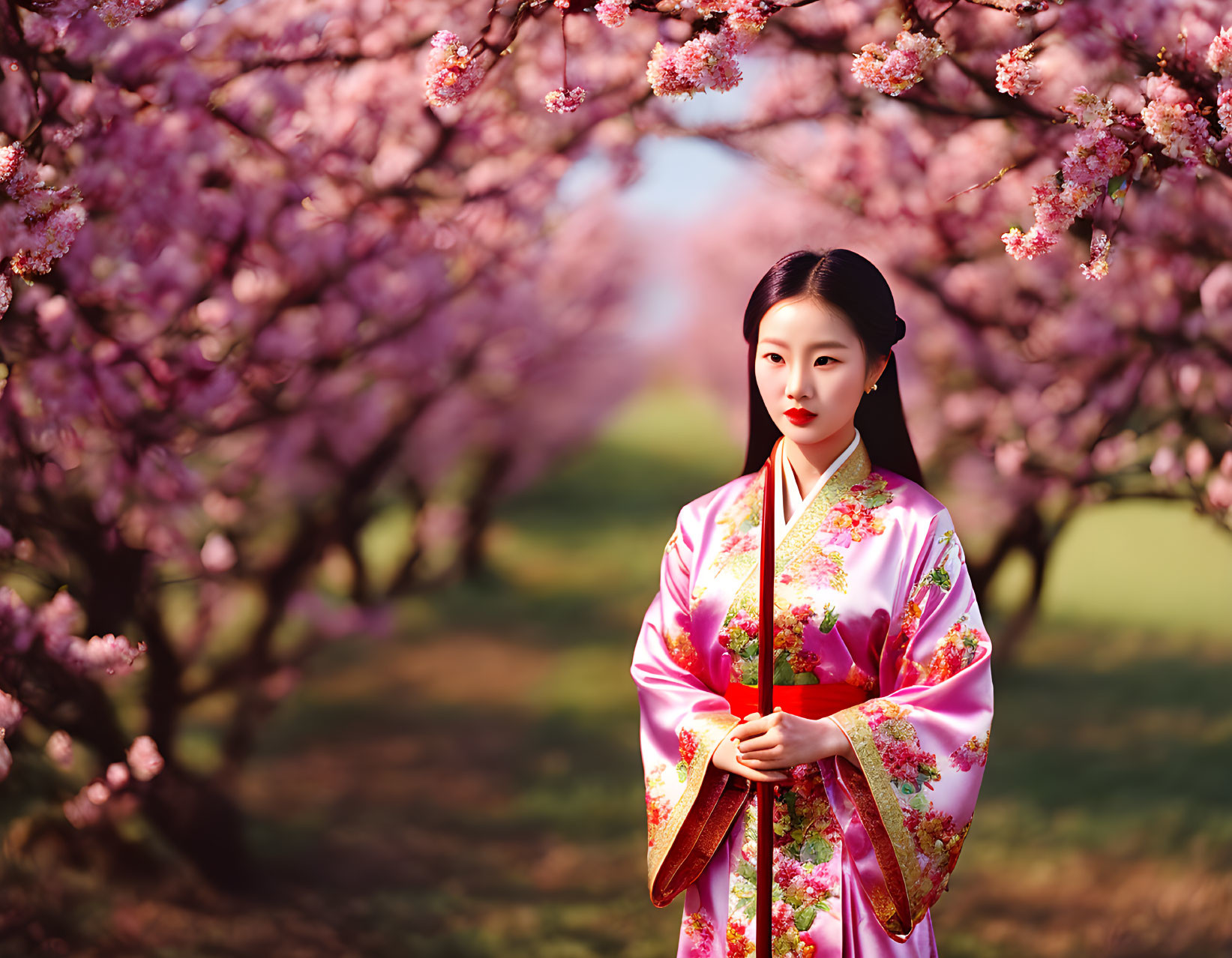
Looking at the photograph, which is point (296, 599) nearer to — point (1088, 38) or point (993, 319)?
point (993, 319)

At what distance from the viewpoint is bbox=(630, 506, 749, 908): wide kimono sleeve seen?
181 centimetres

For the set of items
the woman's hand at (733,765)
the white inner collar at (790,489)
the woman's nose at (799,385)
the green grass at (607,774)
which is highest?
the woman's nose at (799,385)

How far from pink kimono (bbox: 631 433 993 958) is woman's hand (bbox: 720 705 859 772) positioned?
26mm

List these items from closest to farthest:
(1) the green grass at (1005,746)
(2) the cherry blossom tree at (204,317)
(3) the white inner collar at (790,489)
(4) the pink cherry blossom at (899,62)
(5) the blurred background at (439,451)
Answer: (3) the white inner collar at (790,489), (4) the pink cherry blossom at (899,62), (2) the cherry blossom tree at (204,317), (5) the blurred background at (439,451), (1) the green grass at (1005,746)

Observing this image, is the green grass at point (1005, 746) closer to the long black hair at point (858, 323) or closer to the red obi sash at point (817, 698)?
the red obi sash at point (817, 698)

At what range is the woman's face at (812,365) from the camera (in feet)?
5.80

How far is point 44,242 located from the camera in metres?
2.15

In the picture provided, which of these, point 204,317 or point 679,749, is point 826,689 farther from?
point 204,317

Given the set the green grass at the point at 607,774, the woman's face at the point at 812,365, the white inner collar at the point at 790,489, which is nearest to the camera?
Answer: the woman's face at the point at 812,365

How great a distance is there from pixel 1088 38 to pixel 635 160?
70.2 inches

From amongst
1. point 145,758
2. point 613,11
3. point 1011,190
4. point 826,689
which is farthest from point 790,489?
point 1011,190

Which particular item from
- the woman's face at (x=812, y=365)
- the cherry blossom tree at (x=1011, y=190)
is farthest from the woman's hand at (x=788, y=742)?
the cherry blossom tree at (x=1011, y=190)

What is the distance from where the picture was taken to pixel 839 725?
5.56ft

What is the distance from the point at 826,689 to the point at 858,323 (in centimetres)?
63
